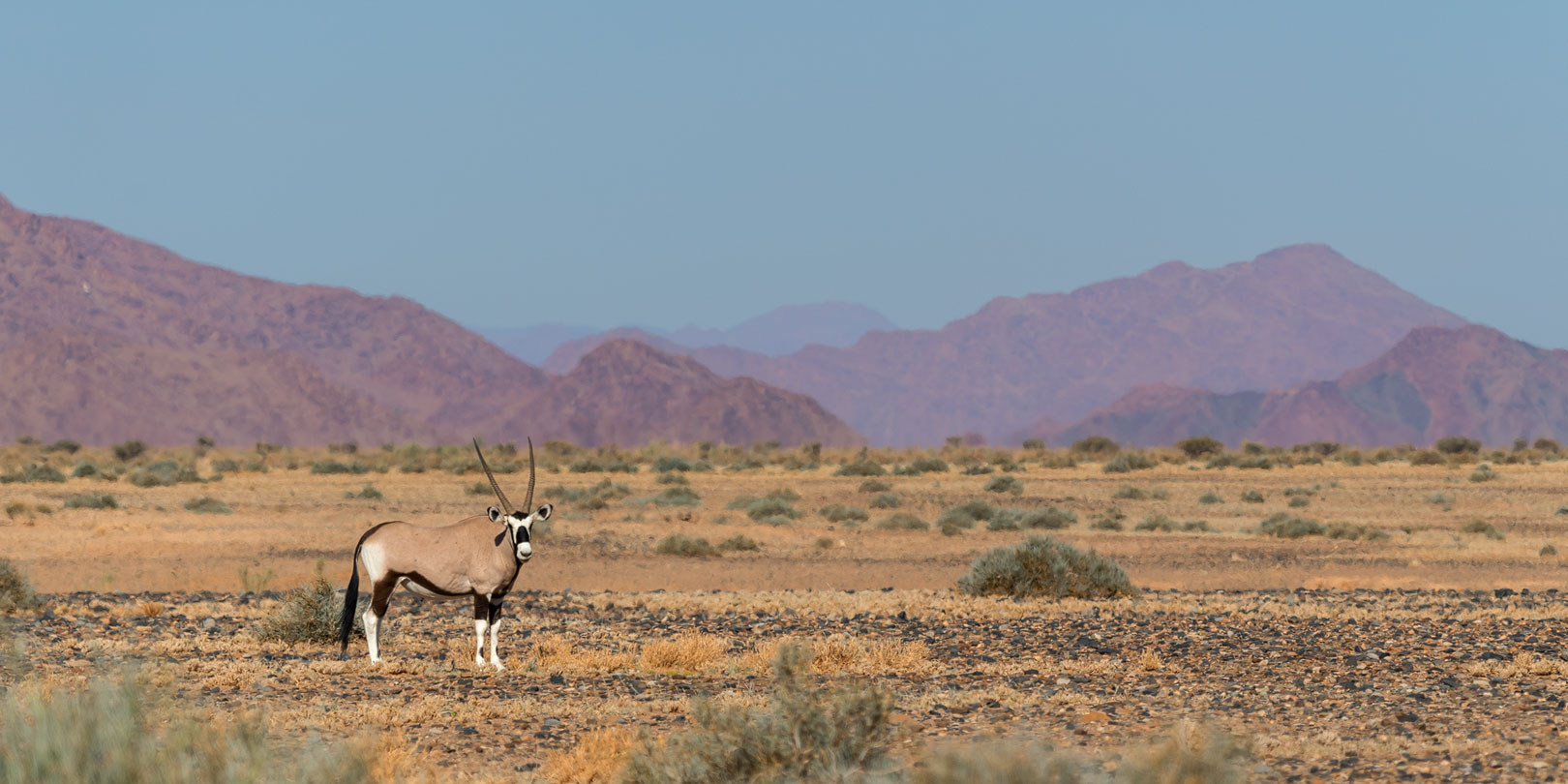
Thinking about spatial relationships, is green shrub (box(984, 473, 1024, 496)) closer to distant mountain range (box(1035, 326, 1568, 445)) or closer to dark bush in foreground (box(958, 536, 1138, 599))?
dark bush in foreground (box(958, 536, 1138, 599))

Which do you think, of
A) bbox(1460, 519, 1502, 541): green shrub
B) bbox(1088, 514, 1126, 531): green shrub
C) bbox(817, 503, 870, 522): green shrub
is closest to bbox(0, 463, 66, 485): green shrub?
bbox(817, 503, 870, 522): green shrub

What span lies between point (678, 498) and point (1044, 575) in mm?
23542

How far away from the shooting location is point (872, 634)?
15508 millimetres

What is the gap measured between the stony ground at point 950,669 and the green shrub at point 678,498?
21.3 metres

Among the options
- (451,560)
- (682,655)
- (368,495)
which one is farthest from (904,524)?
(451,560)

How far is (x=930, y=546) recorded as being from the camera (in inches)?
1224

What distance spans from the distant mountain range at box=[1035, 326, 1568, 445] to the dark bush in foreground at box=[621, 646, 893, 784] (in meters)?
140

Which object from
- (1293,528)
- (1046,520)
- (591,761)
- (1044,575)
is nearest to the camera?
(591,761)

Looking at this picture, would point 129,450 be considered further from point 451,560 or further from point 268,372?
point 451,560

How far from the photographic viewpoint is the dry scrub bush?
12969 mm

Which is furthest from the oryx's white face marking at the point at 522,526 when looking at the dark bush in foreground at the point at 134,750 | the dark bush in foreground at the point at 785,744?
the dark bush in foreground at the point at 134,750

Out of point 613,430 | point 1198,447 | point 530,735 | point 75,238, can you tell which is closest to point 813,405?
point 613,430

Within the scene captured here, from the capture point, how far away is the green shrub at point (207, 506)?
3753 centimetres

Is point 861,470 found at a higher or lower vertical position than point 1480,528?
higher
